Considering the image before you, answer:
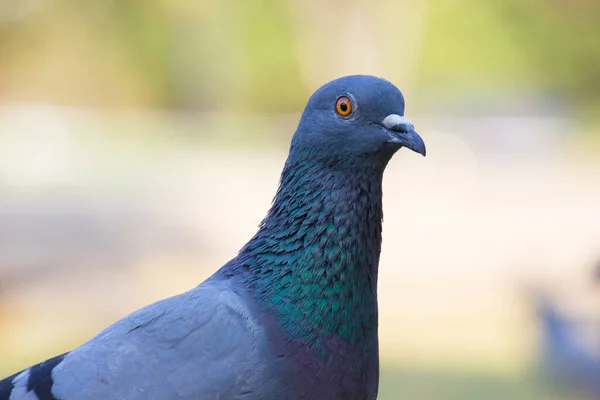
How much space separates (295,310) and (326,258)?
0.66ft

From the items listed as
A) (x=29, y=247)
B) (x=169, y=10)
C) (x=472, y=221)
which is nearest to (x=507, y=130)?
(x=472, y=221)

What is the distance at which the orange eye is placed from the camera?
9.52ft

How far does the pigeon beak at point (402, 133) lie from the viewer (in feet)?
9.04

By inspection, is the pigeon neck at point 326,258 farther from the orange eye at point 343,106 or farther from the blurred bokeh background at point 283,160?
the blurred bokeh background at point 283,160

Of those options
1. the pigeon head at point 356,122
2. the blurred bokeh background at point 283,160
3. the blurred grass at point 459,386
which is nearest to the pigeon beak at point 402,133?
the pigeon head at point 356,122

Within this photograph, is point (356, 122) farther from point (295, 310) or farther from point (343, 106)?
point (295, 310)

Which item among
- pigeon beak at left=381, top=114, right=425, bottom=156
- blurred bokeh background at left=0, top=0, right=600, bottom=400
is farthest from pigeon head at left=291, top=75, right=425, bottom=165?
blurred bokeh background at left=0, top=0, right=600, bottom=400

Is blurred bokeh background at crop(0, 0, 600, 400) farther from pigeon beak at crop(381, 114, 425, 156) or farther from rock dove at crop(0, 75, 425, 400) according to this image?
pigeon beak at crop(381, 114, 425, 156)

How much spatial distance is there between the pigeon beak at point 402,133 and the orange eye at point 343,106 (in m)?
0.12

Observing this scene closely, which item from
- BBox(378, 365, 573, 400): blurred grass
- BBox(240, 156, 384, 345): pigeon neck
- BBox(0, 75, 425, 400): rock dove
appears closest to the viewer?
BBox(0, 75, 425, 400): rock dove

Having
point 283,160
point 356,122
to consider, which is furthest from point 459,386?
point 283,160

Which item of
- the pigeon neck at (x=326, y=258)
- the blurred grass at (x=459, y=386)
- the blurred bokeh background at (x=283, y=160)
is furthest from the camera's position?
the blurred bokeh background at (x=283, y=160)

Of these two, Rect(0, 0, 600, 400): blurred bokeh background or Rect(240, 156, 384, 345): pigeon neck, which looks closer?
Rect(240, 156, 384, 345): pigeon neck

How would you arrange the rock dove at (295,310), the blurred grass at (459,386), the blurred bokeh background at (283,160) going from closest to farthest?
the rock dove at (295,310)
the blurred grass at (459,386)
the blurred bokeh background at (283,160)
